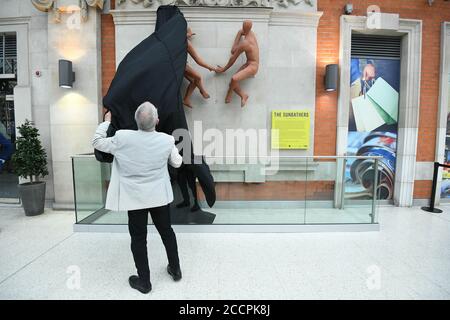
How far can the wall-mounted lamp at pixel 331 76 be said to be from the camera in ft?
13.2

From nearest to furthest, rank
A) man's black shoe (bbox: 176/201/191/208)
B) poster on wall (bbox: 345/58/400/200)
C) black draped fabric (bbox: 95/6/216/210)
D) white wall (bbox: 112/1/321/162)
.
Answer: black draped fabric (bbox: 95/6/216/210) → man's black shoe (bbox: 176/201/191/208) → white wall (bbox: 112/1/321/162) → poster on wall (bbox: 345/58/400/200)

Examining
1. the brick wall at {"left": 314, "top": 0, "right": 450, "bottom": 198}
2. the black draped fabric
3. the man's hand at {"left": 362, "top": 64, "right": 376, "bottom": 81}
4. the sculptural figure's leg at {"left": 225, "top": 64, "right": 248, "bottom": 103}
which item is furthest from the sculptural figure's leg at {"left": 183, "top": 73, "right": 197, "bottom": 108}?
the man's hand at {"left": 362, "top": 64, "right": 376, "bottom": 81}

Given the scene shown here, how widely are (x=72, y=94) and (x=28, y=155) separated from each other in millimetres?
1235

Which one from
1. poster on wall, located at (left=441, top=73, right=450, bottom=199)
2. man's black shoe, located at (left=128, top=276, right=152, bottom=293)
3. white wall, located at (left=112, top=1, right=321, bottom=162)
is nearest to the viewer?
man's black shoe, located at (left=128, top=276, right=152, bottom=293)

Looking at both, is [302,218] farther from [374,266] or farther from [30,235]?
[30,235]

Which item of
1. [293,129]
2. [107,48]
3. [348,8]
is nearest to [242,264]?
[293,129]

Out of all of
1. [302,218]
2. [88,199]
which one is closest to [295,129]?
[302,218]

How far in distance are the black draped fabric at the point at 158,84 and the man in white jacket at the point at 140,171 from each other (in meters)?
0.67

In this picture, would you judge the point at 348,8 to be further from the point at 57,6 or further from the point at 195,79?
the point at 57,6

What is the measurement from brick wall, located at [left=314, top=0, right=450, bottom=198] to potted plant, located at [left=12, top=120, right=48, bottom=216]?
16.0 ft

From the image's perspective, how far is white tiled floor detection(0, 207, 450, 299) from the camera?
6.64 ft

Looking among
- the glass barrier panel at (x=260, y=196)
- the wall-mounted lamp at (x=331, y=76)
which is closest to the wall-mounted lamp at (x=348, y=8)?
the wall-mounted lamp at (x=331, y=76)

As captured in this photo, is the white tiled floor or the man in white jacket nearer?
the man in white jacket

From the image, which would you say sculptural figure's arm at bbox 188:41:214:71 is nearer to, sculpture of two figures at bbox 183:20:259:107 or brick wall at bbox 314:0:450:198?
sculpture of two figures at bbox 183:20:259:107
